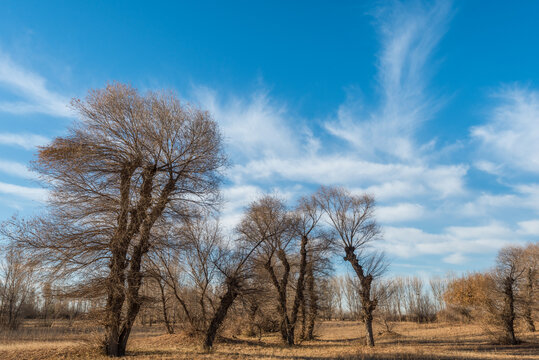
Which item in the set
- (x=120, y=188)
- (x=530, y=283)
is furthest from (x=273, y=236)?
(x=530, y=283)

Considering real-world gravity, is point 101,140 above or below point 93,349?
above

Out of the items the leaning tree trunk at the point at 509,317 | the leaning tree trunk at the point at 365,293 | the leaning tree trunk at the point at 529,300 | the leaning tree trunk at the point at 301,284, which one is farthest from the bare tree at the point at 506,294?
the leaning tree trunk at the point at 301,284

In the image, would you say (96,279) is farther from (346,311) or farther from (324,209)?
(346,311)

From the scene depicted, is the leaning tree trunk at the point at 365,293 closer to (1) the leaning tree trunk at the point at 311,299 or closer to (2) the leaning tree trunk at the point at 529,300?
(1) the leaning tree trunk at the point at 311,299

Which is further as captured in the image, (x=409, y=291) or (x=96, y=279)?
(x=409, y=291)

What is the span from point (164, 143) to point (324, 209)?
1613 cm

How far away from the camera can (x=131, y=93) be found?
14.0 metres

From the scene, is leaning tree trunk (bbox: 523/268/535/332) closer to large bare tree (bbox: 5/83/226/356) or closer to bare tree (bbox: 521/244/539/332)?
bare tree (bbox: 521/244/539/332)

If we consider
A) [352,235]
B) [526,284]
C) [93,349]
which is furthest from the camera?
[526,284]

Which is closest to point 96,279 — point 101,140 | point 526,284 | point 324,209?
point 101,140

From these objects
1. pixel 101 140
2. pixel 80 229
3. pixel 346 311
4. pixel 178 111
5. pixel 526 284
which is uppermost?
pixel 178 111

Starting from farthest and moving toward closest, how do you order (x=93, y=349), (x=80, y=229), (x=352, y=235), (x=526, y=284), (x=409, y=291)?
1. (x=409, y=291)
2. (x=526, y=284)
3. (x=352, y=235)
4. (x=93, y=349)
5. (x=80, y=229)

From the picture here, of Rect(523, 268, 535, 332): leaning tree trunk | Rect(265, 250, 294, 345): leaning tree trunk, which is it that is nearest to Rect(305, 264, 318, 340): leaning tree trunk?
Rect(265, 250, 294, 345): leaning tree trunk

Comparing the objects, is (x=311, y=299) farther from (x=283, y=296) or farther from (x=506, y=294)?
(x=506, y=294)
